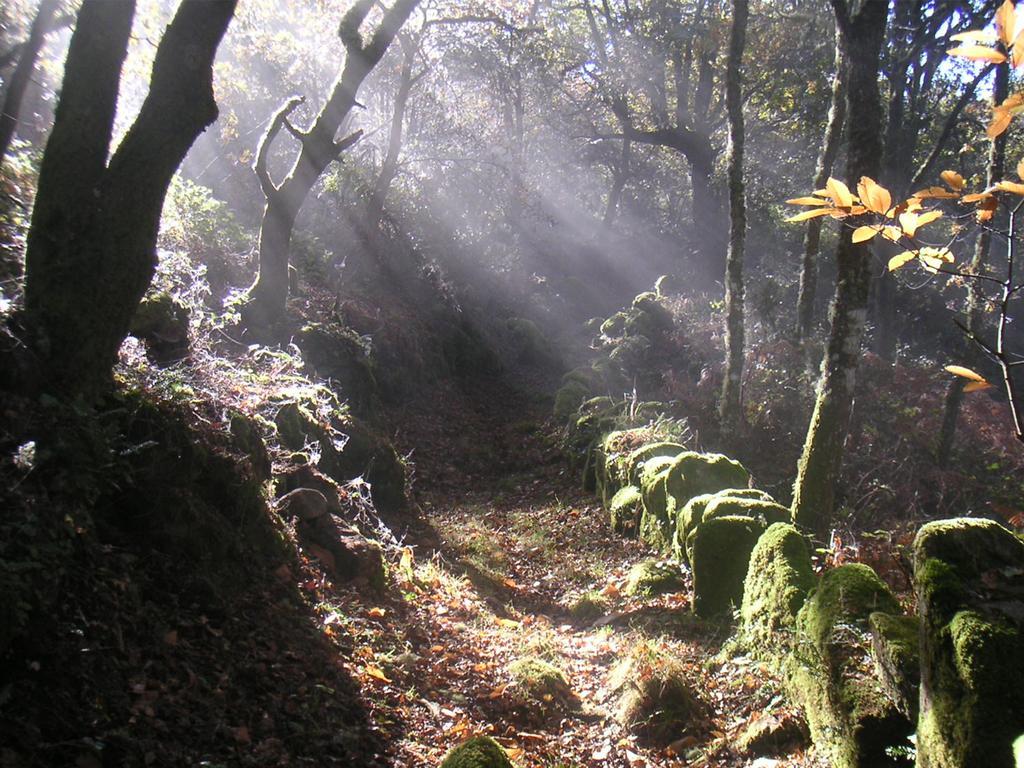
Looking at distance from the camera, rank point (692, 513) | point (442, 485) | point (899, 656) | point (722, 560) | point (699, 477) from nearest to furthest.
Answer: point (899, 656)
point (722, 560)
point (692, 513)
point (699, 477)
point (442, 485)

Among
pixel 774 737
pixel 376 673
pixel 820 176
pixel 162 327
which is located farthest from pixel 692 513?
pixel 820 176

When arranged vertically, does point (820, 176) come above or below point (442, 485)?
above

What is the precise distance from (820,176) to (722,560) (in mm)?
7433

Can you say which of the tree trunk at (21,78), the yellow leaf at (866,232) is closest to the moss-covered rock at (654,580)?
the yellow leaf at (866,232)

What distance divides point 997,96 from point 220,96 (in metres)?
17.7

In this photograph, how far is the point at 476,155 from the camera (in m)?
24.0

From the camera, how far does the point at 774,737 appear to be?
4.27 meters

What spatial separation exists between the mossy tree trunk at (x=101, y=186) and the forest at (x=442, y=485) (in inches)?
0.9

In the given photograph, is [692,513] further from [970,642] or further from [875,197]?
[875,197]

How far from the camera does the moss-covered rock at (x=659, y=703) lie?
4770 millimetres

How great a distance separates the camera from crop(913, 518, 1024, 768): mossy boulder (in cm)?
259

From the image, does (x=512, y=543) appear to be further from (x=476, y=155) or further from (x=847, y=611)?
(x=476, y=155)

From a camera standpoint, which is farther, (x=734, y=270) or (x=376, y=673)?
(x=734, y=270)

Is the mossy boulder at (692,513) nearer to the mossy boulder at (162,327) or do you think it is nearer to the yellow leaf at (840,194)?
the yellow leaf at (840,194)
